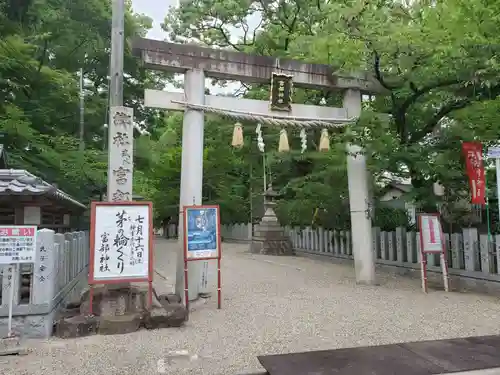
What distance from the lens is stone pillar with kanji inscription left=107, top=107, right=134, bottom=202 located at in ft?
23.8

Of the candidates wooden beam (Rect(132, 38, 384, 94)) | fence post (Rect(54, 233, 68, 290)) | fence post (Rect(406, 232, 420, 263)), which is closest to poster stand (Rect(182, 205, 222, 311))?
fence post (Rect(54, 233, 68, 290))

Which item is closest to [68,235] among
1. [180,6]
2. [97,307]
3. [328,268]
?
[97,307]

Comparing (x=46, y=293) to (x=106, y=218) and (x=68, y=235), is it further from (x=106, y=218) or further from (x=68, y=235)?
(x=68, y=235)

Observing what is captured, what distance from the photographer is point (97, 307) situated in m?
6.73

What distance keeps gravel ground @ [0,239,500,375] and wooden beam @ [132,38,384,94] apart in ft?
16.1

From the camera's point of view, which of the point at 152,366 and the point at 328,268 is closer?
the point at 152,366

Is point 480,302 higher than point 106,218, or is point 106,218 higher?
point 106,218

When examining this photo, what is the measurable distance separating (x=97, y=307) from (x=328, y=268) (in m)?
8.83

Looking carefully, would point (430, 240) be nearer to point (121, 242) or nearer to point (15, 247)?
point (121, 242)

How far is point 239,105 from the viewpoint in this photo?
30.3 ft

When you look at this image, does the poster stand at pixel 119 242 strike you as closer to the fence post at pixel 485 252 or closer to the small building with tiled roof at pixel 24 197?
the small building with tiled roof at pixel 24 197

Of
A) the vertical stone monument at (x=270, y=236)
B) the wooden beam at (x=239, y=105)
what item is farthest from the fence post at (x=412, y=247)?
the vertical stone monument at (x=270, y=236)

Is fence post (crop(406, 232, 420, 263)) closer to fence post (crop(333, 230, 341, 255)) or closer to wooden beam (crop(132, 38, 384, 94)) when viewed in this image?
wooden beam (crop(132, 38, 384, 94))

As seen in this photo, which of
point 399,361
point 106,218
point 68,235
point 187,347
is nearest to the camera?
point 399,361
